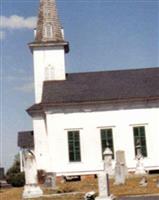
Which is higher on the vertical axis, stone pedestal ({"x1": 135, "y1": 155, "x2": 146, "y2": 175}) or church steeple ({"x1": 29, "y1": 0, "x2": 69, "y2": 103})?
church steeple ({"x1": 29, "y1": 0, "x2": 69, "y2": 103})

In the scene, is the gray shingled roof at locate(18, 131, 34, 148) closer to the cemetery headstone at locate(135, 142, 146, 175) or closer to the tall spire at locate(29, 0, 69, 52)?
the tall spire at locate(29, 0, 69, 52)

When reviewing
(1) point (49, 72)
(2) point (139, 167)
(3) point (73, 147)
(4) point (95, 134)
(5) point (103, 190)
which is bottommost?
(5) point (103, 190)

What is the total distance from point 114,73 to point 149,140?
7502 millimetres

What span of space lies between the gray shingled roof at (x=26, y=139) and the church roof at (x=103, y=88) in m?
9.32

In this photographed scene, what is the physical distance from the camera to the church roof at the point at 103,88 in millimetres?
39312

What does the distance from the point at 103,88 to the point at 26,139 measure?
53.1 feet

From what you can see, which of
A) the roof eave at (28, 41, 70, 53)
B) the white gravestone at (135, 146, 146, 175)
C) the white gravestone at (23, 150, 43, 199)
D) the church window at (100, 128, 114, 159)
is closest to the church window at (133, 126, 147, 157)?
the church window at (100, 128, 114, 159)

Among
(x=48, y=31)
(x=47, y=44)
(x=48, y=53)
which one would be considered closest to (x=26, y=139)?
(x=48, y=53)

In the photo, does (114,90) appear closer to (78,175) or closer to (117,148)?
(117,148)

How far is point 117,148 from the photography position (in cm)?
3944

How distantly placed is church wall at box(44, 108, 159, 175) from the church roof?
1032 millimetres

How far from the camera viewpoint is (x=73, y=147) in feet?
128

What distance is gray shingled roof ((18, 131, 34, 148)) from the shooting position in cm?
5162

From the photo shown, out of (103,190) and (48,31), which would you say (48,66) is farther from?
(103,190)
